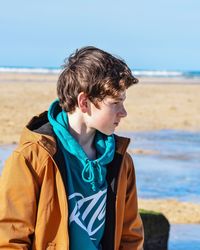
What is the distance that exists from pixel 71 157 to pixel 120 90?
0.34 metres

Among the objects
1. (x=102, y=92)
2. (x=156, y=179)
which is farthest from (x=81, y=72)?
(x=156, y=179)

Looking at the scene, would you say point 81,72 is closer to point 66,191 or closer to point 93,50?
point 93,50

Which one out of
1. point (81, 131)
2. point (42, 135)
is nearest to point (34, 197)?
point (42, 135)

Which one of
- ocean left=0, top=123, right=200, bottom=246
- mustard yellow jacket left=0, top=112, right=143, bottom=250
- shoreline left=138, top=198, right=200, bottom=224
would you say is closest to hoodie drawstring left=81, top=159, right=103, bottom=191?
mustard yellow jacket left=0, top=112, right=143, bottom=250

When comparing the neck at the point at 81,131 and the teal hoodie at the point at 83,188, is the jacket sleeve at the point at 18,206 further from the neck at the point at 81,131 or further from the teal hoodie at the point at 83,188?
the neck at the point at 81,131

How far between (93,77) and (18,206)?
1.95 ft

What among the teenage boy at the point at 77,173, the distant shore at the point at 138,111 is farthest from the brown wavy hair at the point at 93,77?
the distant shore at the point at 138,111

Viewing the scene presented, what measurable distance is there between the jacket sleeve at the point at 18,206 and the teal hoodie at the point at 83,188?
18 cm

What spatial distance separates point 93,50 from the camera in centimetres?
359

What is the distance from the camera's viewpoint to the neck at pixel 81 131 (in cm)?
363

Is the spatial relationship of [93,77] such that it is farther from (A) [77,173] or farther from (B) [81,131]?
(A) [77,173]

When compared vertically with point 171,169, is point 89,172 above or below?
above

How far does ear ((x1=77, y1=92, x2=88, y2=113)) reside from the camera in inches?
140

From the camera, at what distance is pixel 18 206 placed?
3377mm
